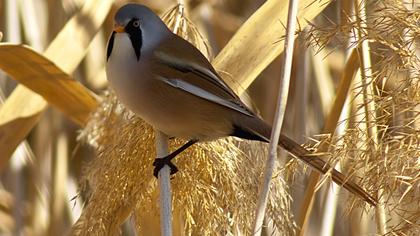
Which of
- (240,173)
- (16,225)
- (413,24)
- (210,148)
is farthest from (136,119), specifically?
(16,225)

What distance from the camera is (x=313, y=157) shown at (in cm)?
159

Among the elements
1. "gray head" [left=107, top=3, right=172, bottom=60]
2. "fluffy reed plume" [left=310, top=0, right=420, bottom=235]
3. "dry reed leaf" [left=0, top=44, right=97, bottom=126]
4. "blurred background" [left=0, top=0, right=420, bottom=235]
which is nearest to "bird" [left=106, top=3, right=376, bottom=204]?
"gray head" [left=107, top=3, right=172, bottom=60]

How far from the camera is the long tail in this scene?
146cm

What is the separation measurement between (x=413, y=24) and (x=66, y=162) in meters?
1.65

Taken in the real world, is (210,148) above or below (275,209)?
above

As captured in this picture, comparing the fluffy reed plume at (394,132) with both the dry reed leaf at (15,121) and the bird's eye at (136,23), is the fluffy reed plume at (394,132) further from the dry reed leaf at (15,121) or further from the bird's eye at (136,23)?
Result: the dry reed leaf at (15,121)

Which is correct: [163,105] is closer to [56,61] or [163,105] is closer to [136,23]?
[136,23]

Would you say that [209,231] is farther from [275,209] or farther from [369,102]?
[369,102]

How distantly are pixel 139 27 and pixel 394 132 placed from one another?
25.8 inches

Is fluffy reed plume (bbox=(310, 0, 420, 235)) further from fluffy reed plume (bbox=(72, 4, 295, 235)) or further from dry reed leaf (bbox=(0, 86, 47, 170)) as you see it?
dry reed leaf (bbox=(0, 86, 47, 170))

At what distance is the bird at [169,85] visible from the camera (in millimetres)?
1763

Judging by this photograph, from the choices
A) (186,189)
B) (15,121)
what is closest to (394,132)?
(186,189)

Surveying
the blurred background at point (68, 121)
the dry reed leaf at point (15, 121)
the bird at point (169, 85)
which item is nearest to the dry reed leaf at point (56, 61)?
the dry reed leaf at point (15, 121)

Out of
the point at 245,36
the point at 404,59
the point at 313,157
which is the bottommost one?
the point at 313,157
